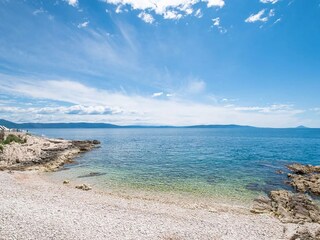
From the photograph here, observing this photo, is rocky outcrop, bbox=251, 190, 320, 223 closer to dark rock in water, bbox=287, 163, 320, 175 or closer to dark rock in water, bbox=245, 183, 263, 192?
dark rock in water, bbox=245, 183, 263, 192

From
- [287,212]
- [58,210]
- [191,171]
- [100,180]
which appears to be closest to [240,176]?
[191,171]

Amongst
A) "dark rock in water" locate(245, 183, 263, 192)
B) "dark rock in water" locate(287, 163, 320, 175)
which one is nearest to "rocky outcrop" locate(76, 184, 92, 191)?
"dark rock in water" locate(245, 183, 263, 192)

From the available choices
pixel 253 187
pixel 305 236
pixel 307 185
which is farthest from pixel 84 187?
pixel 307 185

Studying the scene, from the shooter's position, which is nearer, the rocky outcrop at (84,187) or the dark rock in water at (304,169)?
the rocky outcrop at (84,187)

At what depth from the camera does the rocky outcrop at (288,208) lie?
18.8m

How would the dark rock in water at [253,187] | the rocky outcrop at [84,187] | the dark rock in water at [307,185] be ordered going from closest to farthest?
the rocky outcrop at [84,187]
the dark rock in water at [307,185]
the dark rock in water at [253,187]

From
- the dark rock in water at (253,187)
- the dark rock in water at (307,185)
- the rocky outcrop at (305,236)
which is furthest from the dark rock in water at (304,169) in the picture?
the rocky outcrop at (305,236)

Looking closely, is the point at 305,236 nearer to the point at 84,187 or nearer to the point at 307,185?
the point at 307,185

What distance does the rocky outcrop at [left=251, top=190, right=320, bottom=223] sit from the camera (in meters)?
18.8

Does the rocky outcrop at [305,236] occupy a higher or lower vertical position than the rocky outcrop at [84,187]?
higher

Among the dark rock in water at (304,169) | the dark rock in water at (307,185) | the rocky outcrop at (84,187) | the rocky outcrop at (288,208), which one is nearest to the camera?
the rocky outcrop at (288,208)

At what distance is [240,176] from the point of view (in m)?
34.6

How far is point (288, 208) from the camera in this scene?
21.1 meters

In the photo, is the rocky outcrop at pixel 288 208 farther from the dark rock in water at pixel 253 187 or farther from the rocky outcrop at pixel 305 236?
the rocky outcrop at pixel 305 236
